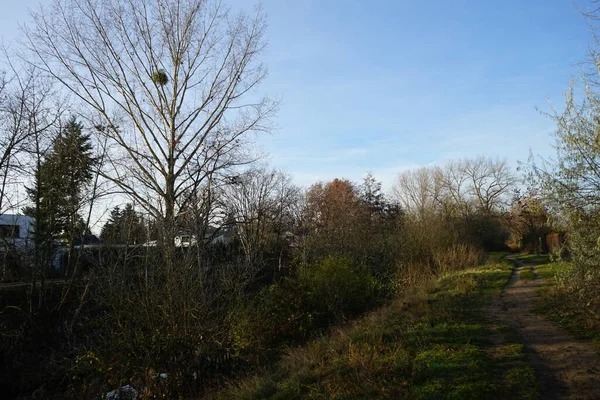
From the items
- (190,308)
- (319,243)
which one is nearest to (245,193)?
(319,243)

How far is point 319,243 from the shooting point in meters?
23.9

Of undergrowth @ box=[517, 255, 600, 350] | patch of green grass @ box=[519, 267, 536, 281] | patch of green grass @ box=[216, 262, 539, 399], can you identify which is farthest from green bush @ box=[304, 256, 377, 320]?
undergrowth @ box=[517, 255, 600, 350]

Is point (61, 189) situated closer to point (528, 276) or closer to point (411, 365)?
point (411, 365)

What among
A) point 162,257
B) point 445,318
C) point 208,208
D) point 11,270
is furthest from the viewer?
point 11,270

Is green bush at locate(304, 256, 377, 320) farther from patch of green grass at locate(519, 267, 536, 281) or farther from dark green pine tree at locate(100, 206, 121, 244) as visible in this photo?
dark green pine tree at locate(100, 206, 121, 244)

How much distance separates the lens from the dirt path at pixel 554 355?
18.2 ft

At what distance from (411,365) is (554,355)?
2.24 m

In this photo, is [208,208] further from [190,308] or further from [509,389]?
[509,389]

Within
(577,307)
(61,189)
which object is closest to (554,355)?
(577,307)

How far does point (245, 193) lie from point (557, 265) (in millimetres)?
20524

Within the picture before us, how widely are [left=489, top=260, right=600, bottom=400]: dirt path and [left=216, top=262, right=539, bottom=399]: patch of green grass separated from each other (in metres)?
0.22

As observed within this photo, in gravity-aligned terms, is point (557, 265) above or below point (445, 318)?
above

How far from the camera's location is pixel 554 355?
6.91 m

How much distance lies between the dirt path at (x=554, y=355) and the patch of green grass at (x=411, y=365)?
0.22m
